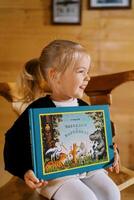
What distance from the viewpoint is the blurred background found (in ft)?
5.93

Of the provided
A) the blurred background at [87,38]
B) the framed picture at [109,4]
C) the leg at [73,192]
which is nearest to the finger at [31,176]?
the leg at [73,192]

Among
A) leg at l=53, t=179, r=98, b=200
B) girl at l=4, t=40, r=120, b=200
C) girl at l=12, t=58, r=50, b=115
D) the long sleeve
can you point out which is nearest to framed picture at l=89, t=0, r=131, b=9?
girl at l=12, t=58, r=50, b=115

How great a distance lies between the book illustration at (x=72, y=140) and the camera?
836mm

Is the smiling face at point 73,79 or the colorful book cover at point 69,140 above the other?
the smiling face at point 73,79

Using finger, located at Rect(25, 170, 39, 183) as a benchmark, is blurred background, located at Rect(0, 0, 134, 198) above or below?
above

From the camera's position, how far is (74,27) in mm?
1818

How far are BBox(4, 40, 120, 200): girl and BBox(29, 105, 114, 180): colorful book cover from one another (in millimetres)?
54

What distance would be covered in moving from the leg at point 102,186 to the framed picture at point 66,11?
40.9 inches

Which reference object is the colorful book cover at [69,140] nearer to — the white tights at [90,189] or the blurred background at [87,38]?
the white tights at [90,189]

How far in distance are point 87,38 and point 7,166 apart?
107cm

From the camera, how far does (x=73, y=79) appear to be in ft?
3.03

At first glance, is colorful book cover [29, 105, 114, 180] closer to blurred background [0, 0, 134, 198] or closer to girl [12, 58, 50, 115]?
girl [12, 58, 50, 115]

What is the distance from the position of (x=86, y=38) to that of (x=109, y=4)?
0.22 meters

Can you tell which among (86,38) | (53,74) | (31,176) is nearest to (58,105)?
(53,74)
